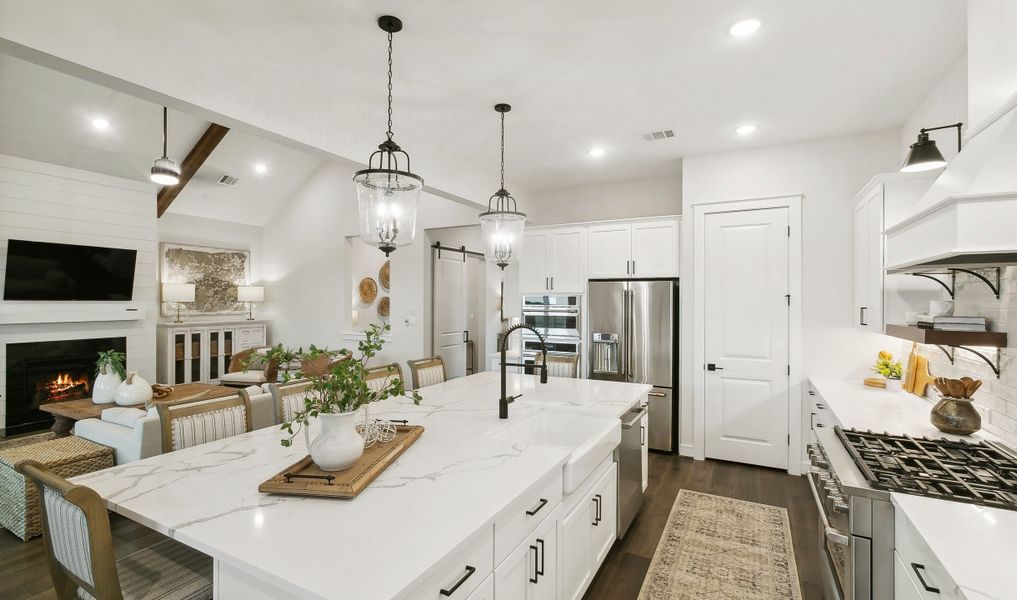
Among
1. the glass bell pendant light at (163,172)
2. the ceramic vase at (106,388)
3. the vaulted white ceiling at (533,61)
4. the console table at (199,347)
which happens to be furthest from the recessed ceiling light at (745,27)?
the console table at (199,347)

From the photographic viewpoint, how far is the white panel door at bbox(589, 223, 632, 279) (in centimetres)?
461

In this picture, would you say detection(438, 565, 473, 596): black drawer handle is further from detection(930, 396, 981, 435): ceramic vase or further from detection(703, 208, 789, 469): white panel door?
detection(703, 208, 789, 469): white panel door

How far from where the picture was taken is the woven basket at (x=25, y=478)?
2.72m

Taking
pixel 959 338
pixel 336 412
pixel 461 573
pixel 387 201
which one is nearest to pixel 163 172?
pixel 387 201

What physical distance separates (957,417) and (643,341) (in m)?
2.51

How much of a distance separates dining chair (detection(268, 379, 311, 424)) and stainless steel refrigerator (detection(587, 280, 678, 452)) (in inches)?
115

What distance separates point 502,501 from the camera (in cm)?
133

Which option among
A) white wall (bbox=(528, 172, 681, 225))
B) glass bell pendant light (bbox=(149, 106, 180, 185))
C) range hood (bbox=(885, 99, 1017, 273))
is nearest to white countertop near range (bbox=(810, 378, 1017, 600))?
range hood (bbox=(885, 99, 1017, 273))

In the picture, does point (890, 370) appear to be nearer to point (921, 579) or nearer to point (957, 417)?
point (957, 417)

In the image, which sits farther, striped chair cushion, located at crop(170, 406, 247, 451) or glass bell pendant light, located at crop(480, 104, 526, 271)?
glass bell pendant light, located at crop(480, 104, 526, 271)

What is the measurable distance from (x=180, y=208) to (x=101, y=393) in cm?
368

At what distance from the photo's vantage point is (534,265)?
16.7 ft

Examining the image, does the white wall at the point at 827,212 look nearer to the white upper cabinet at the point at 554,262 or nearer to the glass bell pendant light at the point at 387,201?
the white upper cabinet at the point at 554,262

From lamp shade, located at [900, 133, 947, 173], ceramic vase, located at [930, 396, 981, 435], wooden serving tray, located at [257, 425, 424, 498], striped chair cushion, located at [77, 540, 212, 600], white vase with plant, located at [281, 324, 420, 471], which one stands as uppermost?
lamp shade, located at [900, 133, 947, 173]
